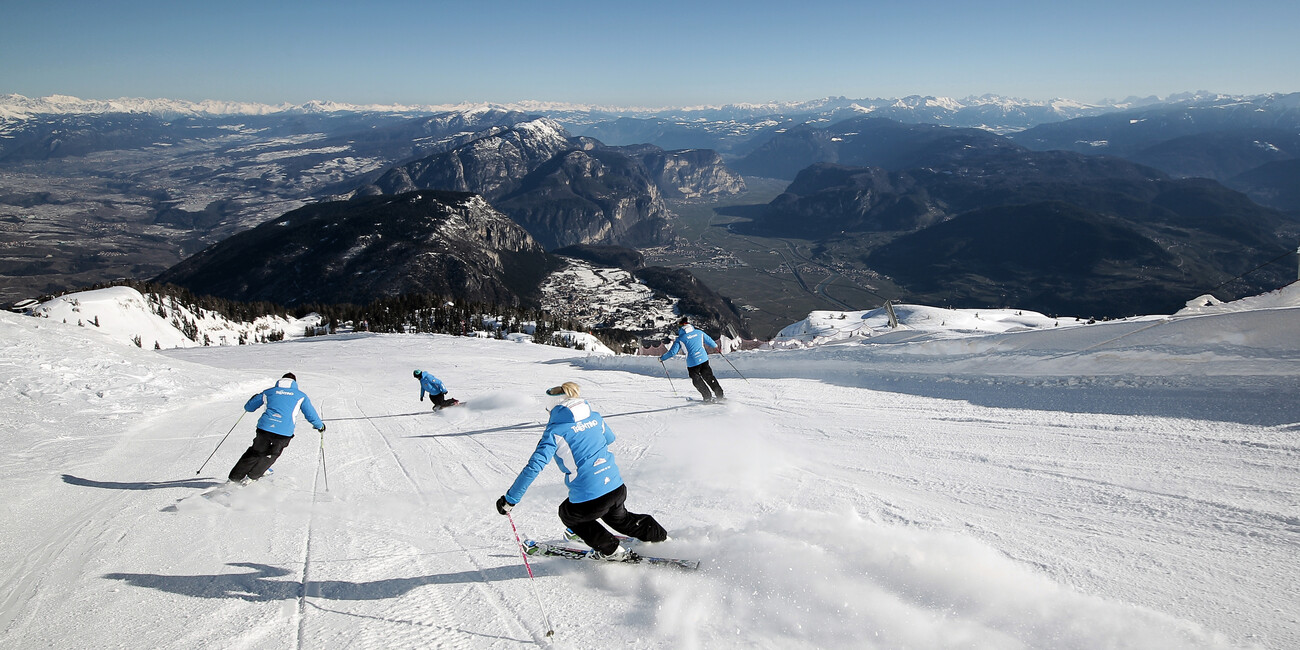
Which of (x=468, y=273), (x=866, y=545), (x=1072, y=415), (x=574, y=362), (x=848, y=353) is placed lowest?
(x=468, y=273)

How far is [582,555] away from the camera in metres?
6.16

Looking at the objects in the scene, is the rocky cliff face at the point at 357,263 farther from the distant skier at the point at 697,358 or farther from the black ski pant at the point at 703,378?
the black ski pant at the point at 703,378

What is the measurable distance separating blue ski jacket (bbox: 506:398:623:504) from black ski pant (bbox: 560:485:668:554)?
2.9 inches

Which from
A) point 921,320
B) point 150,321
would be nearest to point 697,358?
point 921,320

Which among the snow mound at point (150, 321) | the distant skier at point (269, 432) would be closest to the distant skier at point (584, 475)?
the distant skier at point (269, 432)

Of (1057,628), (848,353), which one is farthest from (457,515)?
(848,353)

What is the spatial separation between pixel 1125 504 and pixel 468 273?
173 meters

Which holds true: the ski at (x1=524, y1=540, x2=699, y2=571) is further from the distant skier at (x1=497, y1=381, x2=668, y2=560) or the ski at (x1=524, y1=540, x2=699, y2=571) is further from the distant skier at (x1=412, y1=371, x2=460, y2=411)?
the distant skier at (x1=412, y1=371, x2=460, y2=411)

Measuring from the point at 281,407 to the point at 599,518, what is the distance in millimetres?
6945

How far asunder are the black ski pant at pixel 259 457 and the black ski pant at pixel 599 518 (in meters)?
6.54

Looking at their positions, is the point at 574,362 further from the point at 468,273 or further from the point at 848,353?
the point at 468,273

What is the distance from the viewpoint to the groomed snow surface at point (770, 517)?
491cm

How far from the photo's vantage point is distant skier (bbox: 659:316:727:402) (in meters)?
13.4

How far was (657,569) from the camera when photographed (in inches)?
229
